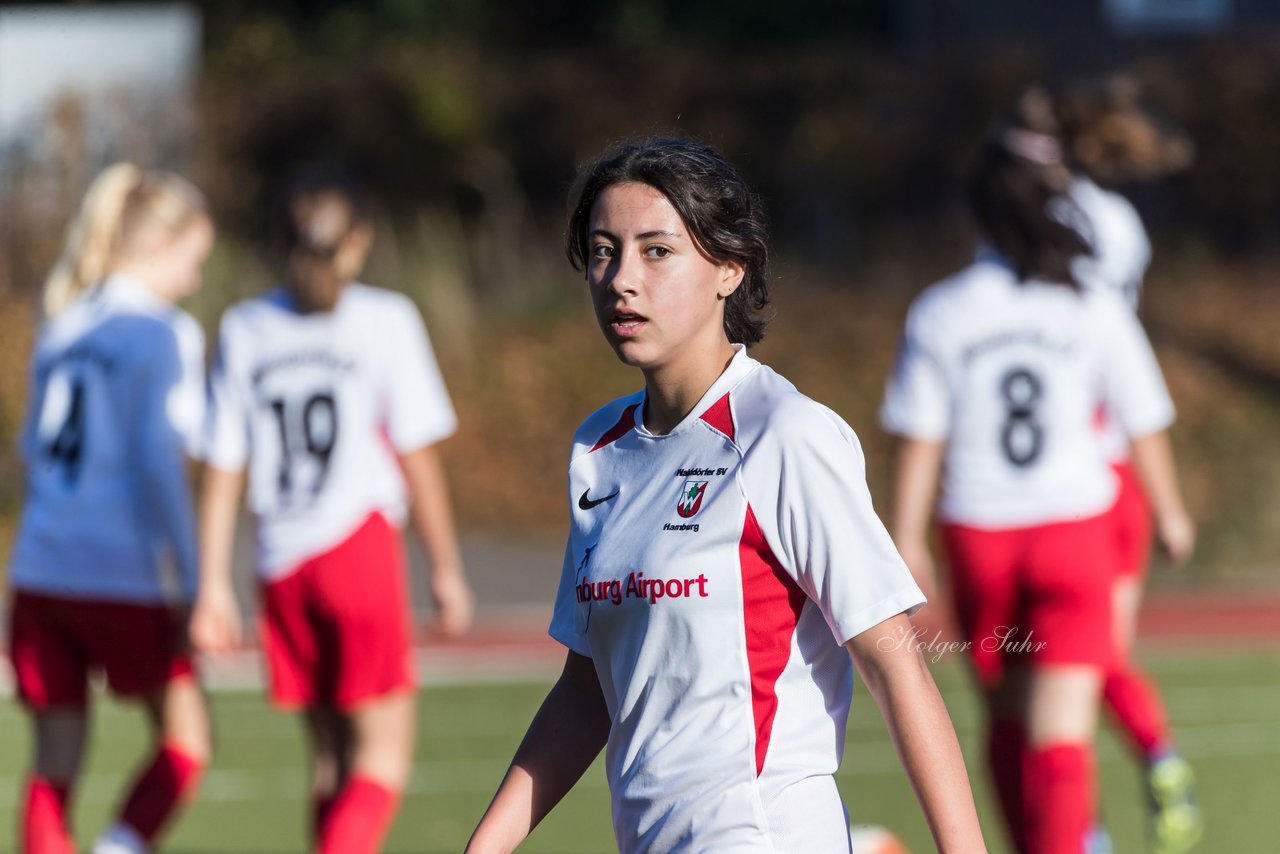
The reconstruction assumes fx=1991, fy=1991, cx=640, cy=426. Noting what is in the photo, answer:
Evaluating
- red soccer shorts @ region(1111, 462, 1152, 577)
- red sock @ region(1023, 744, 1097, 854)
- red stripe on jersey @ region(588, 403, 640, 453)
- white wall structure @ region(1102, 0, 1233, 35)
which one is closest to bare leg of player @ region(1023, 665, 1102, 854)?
red sock @ region(1023, 744, 1097, 854)

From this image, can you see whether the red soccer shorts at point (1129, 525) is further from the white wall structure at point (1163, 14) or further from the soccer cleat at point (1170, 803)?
the white wall structure at point (1163, 14)

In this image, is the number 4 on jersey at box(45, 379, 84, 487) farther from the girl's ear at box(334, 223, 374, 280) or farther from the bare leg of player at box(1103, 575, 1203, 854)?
the bare leg of player at box(1103, 575, 1203, 854)

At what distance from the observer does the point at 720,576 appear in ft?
9.11

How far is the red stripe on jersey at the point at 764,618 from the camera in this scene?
2775 mm

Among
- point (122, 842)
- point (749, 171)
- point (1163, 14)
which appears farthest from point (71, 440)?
point (1163, 14)

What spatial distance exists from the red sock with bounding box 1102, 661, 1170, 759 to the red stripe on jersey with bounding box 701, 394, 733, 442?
3846 millimetres

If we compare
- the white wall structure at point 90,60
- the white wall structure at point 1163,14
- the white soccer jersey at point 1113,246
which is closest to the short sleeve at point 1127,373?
the white soccer jersey at point 1113,246

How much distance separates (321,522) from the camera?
5555 mm

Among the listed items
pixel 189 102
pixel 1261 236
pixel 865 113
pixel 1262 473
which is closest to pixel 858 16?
pixel 865 113

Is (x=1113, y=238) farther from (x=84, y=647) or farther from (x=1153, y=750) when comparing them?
(x=84, y=647)

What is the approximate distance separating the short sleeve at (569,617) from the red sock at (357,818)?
244 cm

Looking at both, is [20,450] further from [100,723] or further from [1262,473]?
[1262,473]

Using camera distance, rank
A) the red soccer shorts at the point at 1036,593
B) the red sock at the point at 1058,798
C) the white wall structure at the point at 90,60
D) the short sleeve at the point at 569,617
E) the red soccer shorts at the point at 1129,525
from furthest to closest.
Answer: the white wall structure at the point at 90,60 < the red soccer shorts at the point at 1129,525 < the red soccer shorts at the point at 1036,593 < the red sock at the point at 1058,798 < the short sleeve at the point at 569,617

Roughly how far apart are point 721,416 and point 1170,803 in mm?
4026
